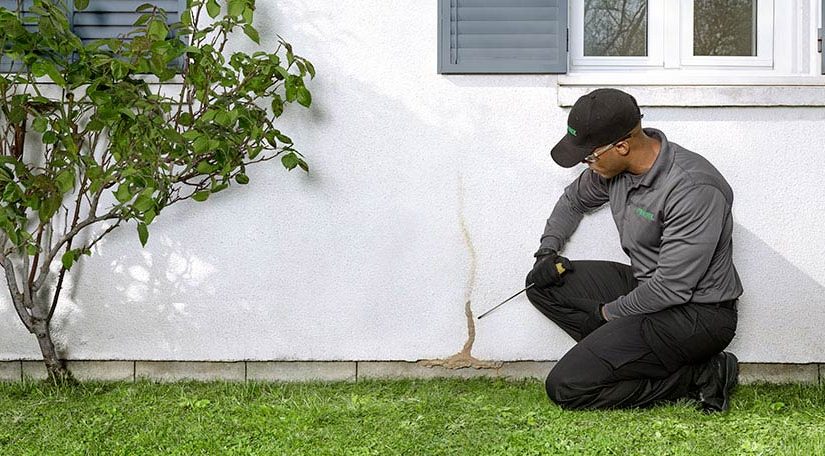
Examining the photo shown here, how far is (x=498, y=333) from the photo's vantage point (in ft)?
14.7

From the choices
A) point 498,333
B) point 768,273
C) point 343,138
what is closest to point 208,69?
point 343,138

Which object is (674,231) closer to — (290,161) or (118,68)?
(290,161)

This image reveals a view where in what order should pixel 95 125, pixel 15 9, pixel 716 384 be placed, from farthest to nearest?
pixel 15 9 → pixel 95 125 → pixel 716 384

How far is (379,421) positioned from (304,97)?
51.9 inches

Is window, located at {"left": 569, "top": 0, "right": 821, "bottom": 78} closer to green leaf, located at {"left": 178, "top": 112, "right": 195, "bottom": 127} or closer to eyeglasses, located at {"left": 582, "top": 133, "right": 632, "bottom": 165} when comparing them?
eyeglasses, located at {"left": 582, "top": 133, "right": 632, "bottom": 165}

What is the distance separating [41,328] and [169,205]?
74cm

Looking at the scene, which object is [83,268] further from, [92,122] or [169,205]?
[92,122]

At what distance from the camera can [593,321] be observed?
419 centimetres

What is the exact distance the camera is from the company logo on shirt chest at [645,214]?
382cm

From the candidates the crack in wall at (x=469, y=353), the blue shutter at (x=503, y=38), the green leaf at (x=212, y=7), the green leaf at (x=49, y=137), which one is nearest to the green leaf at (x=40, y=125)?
the green leaf at (x=49, y=137)

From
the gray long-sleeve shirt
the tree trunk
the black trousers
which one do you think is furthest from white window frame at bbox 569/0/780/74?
the tree trunk

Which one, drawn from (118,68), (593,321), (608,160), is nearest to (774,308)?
(593,321)

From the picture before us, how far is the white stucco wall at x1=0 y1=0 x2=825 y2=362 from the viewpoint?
14.3 ft

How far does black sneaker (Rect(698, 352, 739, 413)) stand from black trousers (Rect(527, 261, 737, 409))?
4 cm
